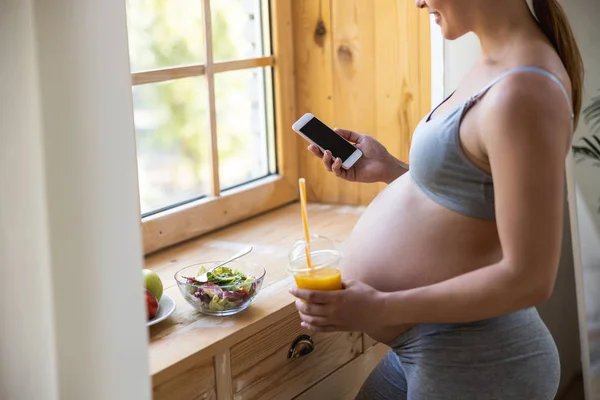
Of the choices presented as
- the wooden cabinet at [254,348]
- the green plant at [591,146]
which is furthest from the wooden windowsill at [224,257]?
the green plant at [591,146]

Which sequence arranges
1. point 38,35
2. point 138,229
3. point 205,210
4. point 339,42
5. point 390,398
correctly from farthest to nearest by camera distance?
point 339,42, point 205,210, point 390,398, point 138,229, point 38,35

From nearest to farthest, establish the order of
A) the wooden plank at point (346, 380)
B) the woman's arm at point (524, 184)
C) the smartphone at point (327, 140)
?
the woman's arm at point (524, 184), the smartphone at point (327, 140), the wooden plank at point (346, 380)

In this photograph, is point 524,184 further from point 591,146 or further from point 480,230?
point 591,146

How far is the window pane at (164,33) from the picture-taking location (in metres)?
1.83

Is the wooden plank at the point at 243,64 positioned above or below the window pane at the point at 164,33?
below

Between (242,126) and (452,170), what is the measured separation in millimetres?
1027

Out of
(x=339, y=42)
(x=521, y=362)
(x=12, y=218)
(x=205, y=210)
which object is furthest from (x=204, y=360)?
(x=339, y=42)

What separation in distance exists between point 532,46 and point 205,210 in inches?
41.2

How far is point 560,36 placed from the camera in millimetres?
1295

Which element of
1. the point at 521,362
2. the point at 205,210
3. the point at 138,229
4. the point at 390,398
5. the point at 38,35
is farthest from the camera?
the point at 205,210

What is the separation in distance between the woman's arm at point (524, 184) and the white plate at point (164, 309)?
0.57 metres

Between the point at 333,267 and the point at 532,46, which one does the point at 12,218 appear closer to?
the point at 333,267

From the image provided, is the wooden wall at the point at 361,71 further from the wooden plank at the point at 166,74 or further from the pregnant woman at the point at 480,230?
the pregnant woman at the point at 480,230

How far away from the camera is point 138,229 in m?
1.21
